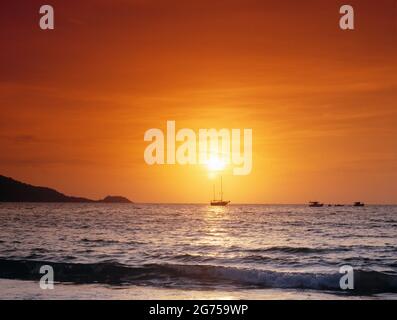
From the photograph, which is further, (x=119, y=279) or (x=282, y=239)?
(x=282, y=239)

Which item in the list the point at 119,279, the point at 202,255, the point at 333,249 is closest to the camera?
the point at 119,279

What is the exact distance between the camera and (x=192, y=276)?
30.2 meters

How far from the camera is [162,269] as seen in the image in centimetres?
3178

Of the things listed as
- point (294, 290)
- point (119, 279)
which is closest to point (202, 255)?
point (119, 279)

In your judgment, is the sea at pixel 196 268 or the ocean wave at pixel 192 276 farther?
the ocean wave at pixel 192 276

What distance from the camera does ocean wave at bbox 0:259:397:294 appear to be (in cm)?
2734

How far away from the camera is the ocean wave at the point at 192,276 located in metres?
27.3

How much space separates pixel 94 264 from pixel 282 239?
81.5 ft

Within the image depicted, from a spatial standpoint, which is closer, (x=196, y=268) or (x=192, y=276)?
(x=192, y=276)

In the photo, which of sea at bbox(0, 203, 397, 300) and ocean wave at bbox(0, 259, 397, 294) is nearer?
sea at bbox(0, 203, 397, 300)
